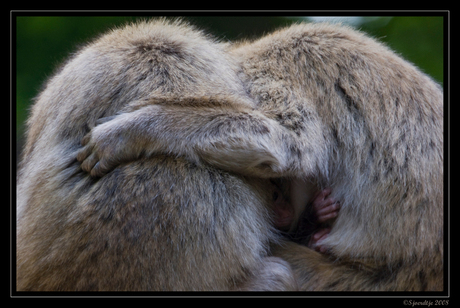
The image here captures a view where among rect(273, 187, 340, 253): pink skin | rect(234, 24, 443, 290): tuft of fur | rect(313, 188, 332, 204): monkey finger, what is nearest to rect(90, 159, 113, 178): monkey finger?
rect(234, 24, 443, 290): tuft of fur

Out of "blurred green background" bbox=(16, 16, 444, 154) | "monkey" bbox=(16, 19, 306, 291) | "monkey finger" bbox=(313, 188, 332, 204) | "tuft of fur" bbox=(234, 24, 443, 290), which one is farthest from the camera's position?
"blurred green background" bbox=(16, 16, 444, 154)

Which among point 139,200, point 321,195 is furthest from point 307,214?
point 139,200

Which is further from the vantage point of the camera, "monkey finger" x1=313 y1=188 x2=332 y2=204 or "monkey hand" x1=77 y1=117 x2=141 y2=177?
"monkey finger" x1=313 y1=188 x2=332 y2=204

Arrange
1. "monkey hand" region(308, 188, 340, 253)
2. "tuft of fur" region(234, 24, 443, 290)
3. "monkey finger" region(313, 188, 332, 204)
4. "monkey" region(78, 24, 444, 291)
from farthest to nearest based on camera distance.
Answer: "monkey finger" region(313, 188, 332, 204) → "monkey hand" region(308, 188, 340, 253) → "tuft of fur" region(234, 24, 443, 290) → "monkey" region(78, 24, 444, 291)

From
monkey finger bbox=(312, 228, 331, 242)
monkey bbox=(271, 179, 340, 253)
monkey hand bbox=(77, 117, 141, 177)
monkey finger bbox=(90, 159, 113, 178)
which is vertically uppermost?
monkey hand bbox=(77, 117, 141, 177)

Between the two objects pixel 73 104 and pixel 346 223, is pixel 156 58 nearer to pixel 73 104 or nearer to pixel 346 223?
pixel 73 104

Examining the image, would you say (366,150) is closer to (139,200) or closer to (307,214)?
(307,214)

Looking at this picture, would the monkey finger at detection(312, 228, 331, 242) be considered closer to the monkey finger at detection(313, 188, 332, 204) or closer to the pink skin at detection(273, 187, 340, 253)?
the pink skin at detection(273, 187, 340, 253)

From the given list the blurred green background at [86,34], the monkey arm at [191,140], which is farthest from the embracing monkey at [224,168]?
the blurred green background at [86,34]

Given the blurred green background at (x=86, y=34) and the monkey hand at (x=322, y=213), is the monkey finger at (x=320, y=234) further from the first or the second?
the blurred green background at (x=86, y=34)
